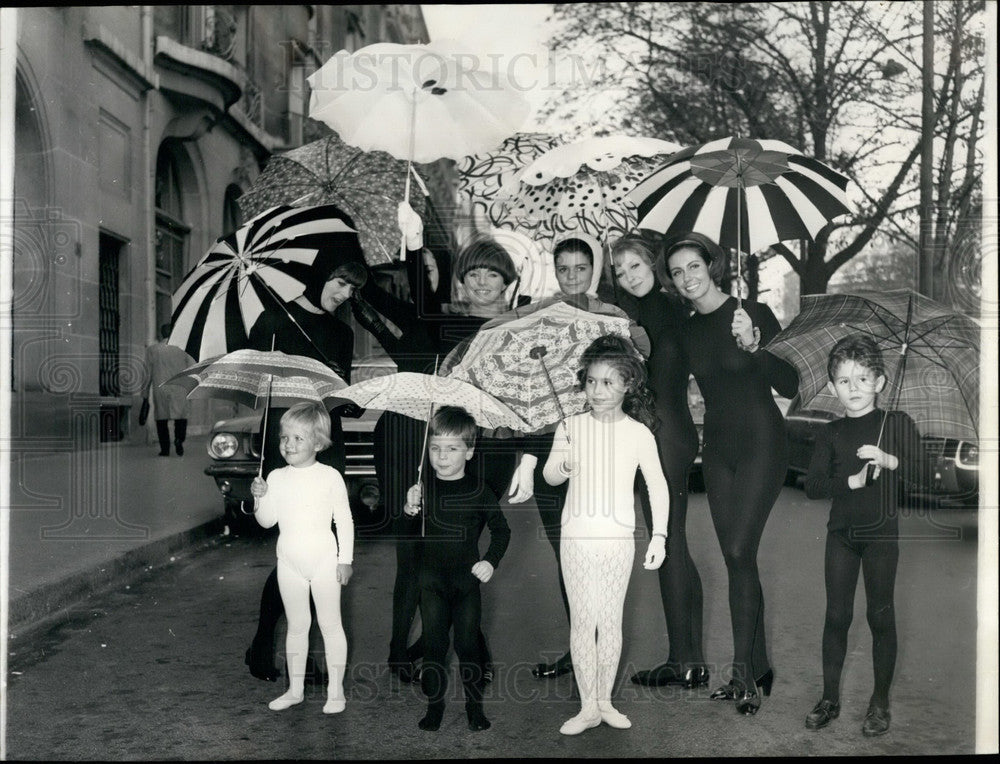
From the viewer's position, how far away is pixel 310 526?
13.6 ft

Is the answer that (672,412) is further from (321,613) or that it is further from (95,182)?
(95,182)

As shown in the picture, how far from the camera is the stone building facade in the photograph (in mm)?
11453

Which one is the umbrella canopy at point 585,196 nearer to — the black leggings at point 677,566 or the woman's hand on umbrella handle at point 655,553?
the black leggings at point 677,566

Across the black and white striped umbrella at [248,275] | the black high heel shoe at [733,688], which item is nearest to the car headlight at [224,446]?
the black and white striped umbrella at [248,275]

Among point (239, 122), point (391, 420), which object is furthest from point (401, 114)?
point (239, 122)

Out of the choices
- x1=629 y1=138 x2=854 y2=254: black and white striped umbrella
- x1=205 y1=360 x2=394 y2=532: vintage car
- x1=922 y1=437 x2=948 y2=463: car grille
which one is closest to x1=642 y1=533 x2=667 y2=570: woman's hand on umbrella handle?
x1=629 y1=138 x2=854 y2=254: black and white striped umbrella

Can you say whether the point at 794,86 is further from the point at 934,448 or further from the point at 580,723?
the point at 580,723

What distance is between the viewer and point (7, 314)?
410cm

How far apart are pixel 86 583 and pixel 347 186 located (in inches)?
123

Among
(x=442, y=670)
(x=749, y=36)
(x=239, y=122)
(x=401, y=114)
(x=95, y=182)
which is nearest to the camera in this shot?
(x=442, y=670)

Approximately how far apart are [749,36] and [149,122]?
29.0ft

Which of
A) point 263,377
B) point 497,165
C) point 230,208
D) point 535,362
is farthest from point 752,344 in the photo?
point 230,208

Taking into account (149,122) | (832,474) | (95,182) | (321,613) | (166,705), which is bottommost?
(166,705)

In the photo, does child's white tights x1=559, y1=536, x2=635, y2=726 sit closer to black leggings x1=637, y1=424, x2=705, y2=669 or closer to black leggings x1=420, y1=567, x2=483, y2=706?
black leggings x1=420, y1=567, x2=483, y2=706
